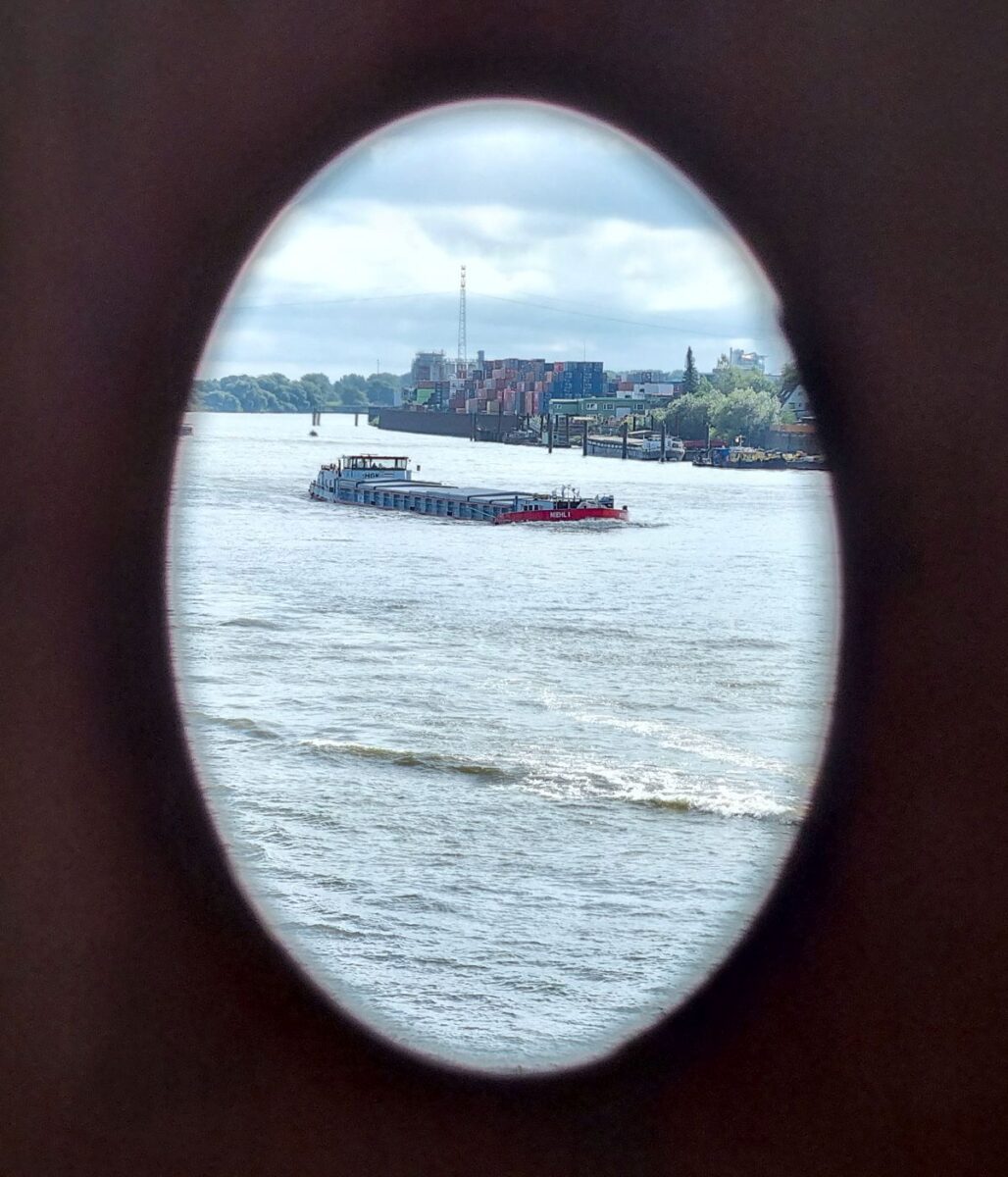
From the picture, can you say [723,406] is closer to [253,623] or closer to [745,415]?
[745,415]

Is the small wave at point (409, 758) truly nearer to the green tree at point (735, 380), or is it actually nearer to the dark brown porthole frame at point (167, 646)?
the dark brown porthole frame at point (167, 646)

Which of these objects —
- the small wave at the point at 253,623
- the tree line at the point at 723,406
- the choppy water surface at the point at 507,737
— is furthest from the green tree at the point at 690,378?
the small wave at the point at 253,623

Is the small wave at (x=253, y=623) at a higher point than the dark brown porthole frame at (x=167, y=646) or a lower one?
lower

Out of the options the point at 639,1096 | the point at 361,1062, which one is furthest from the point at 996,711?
→ the point at 361,1062

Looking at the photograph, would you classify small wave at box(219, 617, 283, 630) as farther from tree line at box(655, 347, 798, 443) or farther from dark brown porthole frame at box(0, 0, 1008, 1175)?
dark brown porthole frame at box(0, 0, 1008, 1175)

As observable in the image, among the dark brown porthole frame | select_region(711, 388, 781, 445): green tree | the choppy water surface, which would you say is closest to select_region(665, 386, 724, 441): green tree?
select_region(711, 388, 781, 445): green tree
